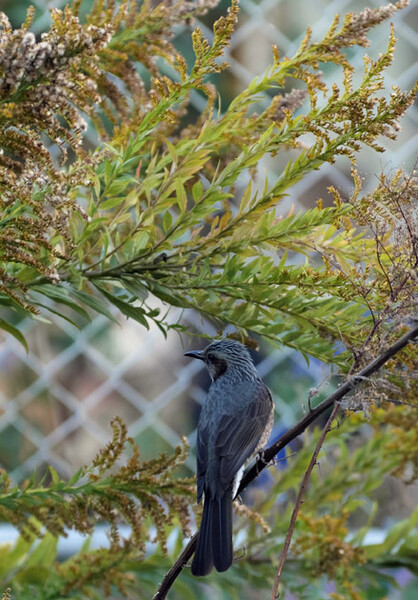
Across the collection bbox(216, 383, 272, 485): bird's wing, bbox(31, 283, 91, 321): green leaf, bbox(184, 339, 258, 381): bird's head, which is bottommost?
bbox(31, 283, 91, 321): green leaf

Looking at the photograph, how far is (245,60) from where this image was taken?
58.1 inches

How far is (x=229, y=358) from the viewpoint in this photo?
53 cm

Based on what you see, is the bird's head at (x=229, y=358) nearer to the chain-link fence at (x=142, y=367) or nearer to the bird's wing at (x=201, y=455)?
the bird's wing at (x=201, y=455)

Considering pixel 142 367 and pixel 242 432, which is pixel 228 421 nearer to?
pixel 242 432

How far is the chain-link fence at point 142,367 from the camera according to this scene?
4.34ft

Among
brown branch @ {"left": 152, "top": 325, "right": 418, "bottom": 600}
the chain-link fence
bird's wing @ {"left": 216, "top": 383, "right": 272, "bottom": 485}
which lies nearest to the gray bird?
bird's wing @ {"left": 216, "top": 383, "right": 272, "bottom": 485}

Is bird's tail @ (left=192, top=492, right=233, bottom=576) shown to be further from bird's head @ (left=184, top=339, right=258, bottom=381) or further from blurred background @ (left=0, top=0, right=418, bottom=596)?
blurred background @ (left=0, top=0, right=418, bottom=596)

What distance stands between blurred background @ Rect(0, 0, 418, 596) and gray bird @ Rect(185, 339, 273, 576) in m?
0.72

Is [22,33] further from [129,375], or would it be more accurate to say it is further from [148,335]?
[129,375]

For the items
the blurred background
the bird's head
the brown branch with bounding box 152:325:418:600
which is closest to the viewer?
the brown branch with bounding box 152:325:418:600

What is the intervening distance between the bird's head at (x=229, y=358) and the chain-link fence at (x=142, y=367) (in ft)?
2.34

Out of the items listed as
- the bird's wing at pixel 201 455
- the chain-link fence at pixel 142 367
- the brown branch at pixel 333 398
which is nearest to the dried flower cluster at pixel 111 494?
the bird's wing at pixel 201 455

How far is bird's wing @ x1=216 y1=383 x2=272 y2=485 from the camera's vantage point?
496 millimetres

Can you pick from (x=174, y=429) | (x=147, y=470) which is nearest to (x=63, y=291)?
(x=147, y=470)
